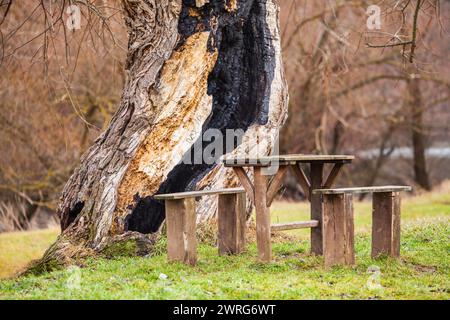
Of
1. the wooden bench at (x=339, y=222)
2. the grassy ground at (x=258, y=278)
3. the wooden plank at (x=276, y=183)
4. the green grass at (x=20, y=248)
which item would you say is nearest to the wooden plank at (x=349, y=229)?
the wooden bench at (x=339, y=222)

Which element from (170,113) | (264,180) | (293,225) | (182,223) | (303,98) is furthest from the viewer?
(303,98)

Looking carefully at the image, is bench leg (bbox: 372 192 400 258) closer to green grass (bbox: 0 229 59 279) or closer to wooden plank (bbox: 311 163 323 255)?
wooden plank (bbox: 311 163 323 255)

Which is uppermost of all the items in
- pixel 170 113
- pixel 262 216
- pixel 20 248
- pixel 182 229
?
pixel 170 113

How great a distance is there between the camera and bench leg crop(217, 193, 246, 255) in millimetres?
8344

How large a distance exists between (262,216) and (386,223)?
51.4 inches

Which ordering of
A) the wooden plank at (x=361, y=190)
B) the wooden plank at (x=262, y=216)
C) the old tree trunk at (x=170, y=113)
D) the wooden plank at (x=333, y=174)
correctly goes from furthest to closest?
1. the old tree trunk at (x=170, y=113)
2. the wooden plank at (x=333, y=174)
3. the wooden plank at (x=262, y=216)
4. the wooden plank at (x=361, y=190)

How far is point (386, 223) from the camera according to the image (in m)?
7.75

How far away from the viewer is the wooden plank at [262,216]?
24.6 ft

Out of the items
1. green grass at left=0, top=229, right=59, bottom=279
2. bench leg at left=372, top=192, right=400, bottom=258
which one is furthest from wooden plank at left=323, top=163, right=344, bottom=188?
green grass at left=0, top=229, right=59, bottom=279

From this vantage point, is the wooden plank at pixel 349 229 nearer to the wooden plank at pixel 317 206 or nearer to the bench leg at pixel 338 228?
the bench leg at pixel 338 228

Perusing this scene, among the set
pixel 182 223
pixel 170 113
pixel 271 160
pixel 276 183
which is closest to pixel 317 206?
pixel 276 183

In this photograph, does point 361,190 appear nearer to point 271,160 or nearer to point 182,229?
point 271,160

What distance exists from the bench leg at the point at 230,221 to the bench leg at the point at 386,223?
59.5 inches
